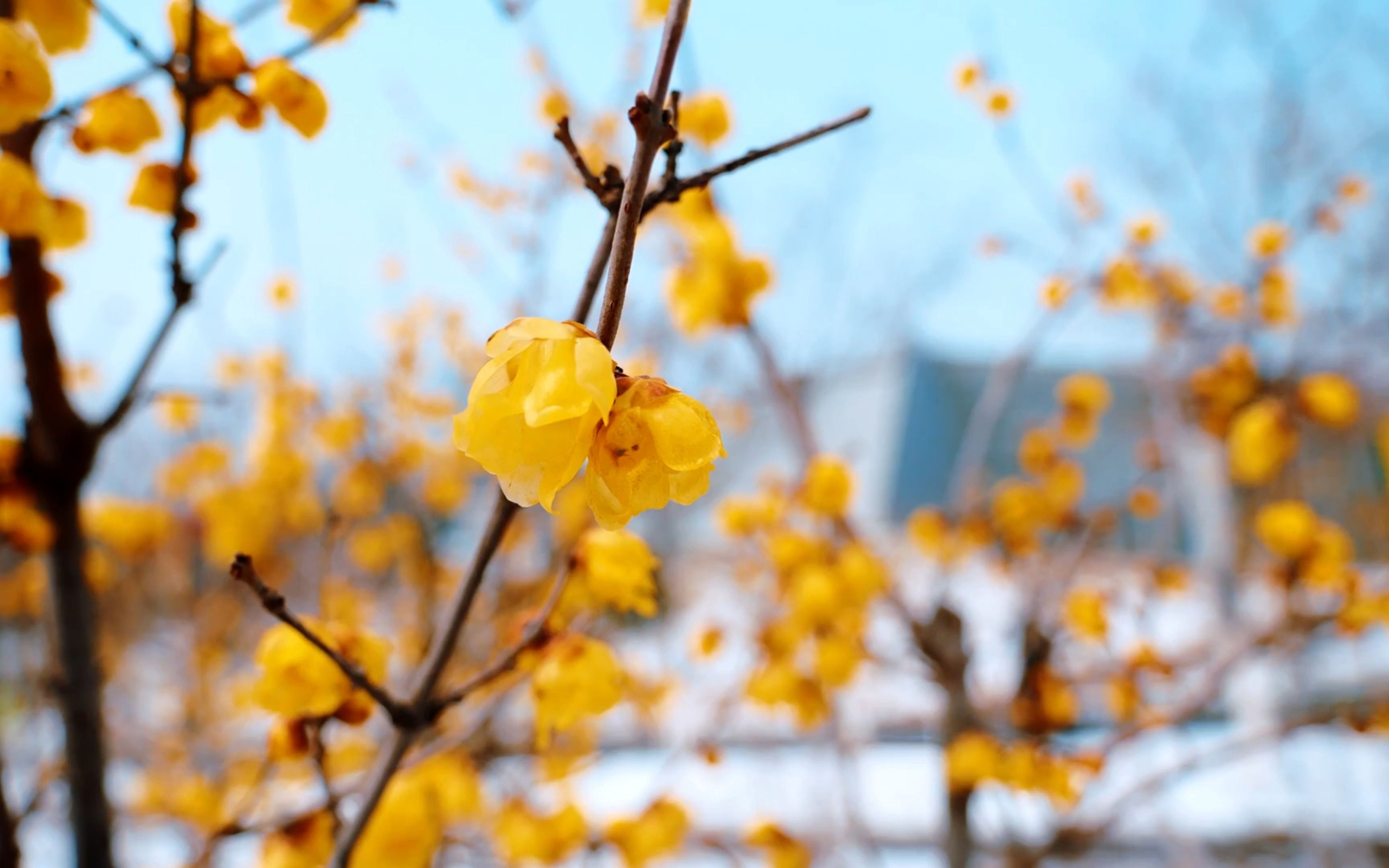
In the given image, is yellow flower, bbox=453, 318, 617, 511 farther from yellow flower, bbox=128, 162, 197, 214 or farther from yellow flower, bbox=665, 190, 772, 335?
yellow flower, bbox=665, 190, 772, 335

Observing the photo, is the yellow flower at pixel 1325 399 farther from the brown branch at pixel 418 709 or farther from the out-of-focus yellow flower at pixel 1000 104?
the brown branch at pixel 418 709

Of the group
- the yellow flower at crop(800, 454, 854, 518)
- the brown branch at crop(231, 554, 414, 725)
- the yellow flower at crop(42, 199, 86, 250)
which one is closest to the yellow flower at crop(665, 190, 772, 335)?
the yellow flower at crop(800, 454, 854, 518)

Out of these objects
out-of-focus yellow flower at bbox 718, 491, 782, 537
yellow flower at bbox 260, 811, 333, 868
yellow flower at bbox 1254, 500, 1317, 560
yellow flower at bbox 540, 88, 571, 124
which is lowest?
yellow flower at bbox 260, 811, 333, 868

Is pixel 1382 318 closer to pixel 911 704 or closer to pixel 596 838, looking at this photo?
pixel 911 704

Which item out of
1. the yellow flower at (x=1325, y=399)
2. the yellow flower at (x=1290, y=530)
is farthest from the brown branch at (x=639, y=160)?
the yellow flower at (x=1325, y=399)

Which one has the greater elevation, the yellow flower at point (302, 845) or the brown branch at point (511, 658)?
the brown branch at point (511, 658)

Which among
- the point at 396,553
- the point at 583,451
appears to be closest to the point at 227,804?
the point at 396,553

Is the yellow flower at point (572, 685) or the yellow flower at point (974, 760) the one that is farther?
the yellow flower at point (974, 760)

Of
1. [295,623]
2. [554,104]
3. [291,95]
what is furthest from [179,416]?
[295,623]
